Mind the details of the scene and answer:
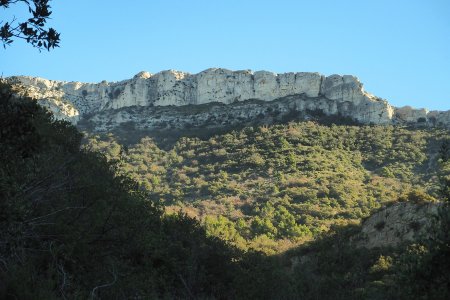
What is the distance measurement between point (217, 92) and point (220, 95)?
1638 millimetres

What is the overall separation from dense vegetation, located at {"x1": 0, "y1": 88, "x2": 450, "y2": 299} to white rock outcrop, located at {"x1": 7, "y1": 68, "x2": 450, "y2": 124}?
11.2 m

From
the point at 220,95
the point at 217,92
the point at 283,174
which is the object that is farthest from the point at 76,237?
the point at 217,92

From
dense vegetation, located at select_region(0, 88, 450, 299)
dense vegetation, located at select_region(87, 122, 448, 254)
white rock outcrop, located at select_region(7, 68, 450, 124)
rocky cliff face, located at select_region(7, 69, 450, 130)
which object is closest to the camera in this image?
dense vegetation, located at select_region(0, 88, 450, 299)

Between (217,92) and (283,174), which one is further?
(217,92)

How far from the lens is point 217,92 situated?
12406 cm

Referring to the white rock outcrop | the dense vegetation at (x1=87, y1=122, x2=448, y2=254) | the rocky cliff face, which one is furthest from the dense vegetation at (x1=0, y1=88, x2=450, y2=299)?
the white rock outcrop

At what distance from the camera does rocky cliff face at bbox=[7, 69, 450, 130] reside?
106 meters

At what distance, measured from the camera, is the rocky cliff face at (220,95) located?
106m

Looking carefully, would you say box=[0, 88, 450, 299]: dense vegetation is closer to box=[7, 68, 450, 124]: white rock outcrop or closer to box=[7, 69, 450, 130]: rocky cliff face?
box=[7, 69, 450, 130]: rocky cliff face

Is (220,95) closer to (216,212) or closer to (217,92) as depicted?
(217,92)

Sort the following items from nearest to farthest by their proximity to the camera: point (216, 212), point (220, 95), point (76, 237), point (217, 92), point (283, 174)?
point (76, 237), point (216, 212), point (283, 174), point (220, 95), point (217, 92)

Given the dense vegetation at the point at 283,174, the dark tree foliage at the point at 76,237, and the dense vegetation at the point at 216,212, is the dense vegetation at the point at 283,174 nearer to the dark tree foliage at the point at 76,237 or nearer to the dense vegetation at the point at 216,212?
the dense vegetation at the point at 216,212

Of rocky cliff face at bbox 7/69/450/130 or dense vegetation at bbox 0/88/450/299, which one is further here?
rocky cliff face at bbox 7/69/450/130

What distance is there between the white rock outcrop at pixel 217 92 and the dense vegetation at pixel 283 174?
9611 mm
